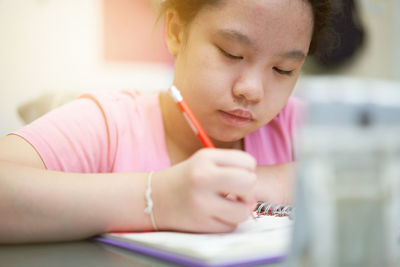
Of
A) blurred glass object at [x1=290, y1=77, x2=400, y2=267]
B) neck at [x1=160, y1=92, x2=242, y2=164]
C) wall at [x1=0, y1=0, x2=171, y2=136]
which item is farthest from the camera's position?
wall at [x1=0, y1=0, x2=171, y2=136]

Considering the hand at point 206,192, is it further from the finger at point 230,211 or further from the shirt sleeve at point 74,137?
the shirt sleeve at point 74,137

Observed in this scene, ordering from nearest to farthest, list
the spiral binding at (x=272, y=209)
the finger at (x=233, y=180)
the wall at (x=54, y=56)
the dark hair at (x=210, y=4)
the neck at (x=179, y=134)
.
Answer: the finger at (x=233, y=180)
the spiral binding at (x=272, y=209)
the dark hair at (x=210, y=4)
the neck at (x=179, y=134)
the wall at (x=54, y=56)

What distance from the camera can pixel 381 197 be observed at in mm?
265

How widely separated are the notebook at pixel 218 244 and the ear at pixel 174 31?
353 millimetres

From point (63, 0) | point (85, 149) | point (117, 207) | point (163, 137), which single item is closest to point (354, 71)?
point (63, 0)

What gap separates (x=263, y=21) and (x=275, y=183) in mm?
237

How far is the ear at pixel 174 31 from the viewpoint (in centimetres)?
72

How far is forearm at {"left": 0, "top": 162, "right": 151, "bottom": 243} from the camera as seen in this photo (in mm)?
455

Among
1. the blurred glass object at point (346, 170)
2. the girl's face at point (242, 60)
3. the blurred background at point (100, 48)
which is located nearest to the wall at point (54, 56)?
the blurred background at point (100, 48)

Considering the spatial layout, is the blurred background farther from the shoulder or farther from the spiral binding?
the spiral binding

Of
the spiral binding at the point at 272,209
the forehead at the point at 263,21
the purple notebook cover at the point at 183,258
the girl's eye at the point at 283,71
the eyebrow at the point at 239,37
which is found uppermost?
the forehead at the point at 263,21

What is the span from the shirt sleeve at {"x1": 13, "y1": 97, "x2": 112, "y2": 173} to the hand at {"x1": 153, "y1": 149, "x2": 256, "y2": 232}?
0.66ft

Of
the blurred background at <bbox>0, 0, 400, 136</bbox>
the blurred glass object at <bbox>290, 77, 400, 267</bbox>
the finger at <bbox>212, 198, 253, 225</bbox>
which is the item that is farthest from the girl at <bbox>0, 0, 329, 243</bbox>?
the blurred background at <bbox>0, 0, 400, 136</bbox>

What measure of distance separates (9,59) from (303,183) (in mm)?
1821
